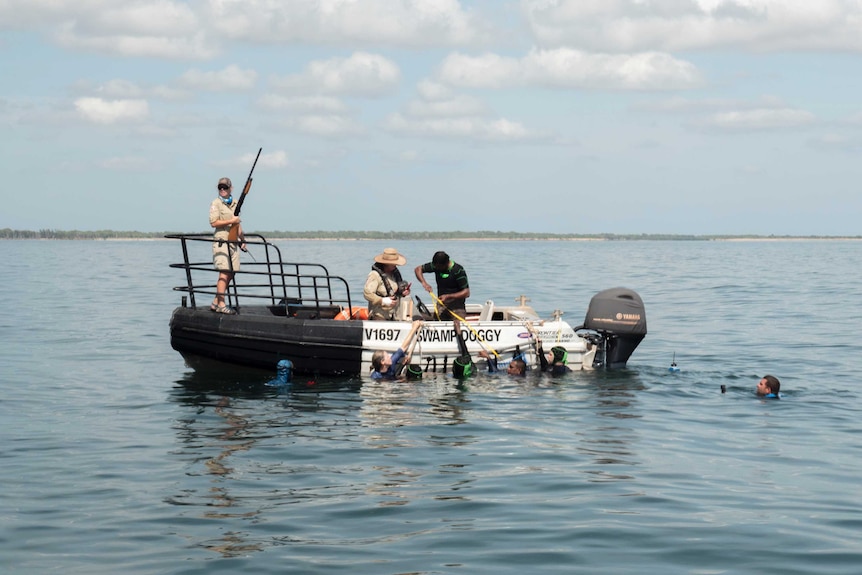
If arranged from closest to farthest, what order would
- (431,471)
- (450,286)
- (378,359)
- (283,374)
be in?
(431,471), (283,374), (378,359), (450,286)

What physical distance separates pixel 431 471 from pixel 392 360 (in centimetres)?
464

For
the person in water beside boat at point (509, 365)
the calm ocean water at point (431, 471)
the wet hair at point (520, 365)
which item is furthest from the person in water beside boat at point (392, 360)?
the wet hair at point (520, 365)

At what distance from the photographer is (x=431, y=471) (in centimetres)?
986

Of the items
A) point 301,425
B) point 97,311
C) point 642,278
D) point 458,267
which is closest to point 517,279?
point 642,278

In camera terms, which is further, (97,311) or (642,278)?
(642,278)

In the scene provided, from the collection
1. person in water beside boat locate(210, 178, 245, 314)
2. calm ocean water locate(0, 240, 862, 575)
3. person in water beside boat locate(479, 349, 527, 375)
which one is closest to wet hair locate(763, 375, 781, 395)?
calm ocean water locate(0, 240, 862, 575)

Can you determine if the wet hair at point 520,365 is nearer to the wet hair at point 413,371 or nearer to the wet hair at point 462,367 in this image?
the wet hair at point 462,367

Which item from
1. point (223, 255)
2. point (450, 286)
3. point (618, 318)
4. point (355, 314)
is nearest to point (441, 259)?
point (450, 286)

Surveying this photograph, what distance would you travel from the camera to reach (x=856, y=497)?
9109 millimetres

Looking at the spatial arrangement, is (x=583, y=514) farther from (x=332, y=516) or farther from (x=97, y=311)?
(x=97, y=311)

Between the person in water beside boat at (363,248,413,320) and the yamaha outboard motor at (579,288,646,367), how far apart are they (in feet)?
9.19

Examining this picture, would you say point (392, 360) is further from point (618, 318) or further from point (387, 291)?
point (618, 318)

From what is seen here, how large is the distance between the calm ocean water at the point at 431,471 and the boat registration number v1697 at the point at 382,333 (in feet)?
2.29

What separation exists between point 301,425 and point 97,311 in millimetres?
19482
